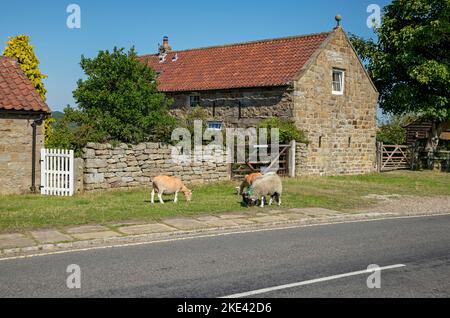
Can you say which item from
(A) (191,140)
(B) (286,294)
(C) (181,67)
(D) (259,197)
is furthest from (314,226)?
(C) (181,67)

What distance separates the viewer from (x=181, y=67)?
33.9 metres

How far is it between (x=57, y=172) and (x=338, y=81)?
1804cm

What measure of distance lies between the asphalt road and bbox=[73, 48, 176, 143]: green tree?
11.1 meters

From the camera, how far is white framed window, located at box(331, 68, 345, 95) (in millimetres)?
28594

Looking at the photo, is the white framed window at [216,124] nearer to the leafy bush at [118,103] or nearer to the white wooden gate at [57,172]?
the leafy bush at [118,103]

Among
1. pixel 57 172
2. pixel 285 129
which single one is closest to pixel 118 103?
pixel 57 172

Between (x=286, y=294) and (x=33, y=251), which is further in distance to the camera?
(x=33, y=251)

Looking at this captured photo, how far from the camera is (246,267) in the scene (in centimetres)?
803

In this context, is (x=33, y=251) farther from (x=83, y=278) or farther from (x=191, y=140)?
(x=191, y=140)

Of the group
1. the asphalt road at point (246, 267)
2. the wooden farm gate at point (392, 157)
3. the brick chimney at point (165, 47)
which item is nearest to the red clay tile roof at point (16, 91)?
the asphalt road at point (246, 267)

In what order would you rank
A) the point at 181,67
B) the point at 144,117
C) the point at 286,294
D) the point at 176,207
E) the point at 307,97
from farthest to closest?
1. the point at 181,67
2. the point at 307,97
3. the point at 144,117
4. the point at 176,207
5. the point at 286,294

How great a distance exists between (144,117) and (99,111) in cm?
204

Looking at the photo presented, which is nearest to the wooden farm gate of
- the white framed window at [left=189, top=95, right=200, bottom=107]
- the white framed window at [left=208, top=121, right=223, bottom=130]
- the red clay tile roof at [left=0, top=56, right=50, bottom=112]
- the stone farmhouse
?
the stone farmhouse

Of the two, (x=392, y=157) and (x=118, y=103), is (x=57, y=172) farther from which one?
(x=392, y=157)
